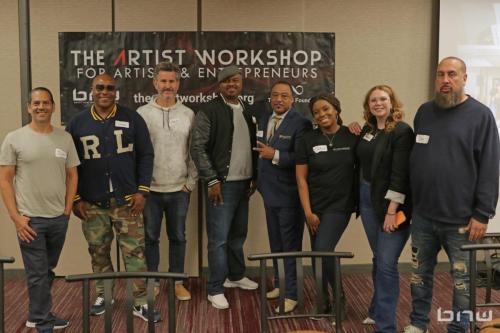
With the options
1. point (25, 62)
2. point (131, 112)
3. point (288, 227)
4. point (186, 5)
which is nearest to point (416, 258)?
point (288, 227)

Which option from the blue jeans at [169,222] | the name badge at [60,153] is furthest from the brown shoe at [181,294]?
the name badge at [60,153]

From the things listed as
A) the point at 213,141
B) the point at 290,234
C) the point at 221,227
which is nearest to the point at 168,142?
the point at 213,141

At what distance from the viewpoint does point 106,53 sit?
3861 mm

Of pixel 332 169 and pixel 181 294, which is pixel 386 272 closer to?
pixel 332 169

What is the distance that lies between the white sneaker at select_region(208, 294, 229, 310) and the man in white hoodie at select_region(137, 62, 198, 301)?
0.24 meters

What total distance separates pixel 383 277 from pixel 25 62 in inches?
117

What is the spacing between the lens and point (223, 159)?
3326mm

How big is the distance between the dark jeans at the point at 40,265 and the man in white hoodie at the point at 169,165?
692mm

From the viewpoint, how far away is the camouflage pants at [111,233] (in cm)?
311

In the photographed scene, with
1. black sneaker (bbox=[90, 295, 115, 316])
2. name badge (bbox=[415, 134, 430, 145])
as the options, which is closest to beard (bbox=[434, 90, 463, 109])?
name badge (bbox=[415, 134, 430, 145])

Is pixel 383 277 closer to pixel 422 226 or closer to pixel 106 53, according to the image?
pixel 422 226

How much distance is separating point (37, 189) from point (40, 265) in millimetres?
422

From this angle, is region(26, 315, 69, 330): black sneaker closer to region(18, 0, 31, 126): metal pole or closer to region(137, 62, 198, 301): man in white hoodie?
region(137, 62, 198, 301): man in white hoodie

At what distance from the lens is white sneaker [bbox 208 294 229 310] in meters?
3.37
